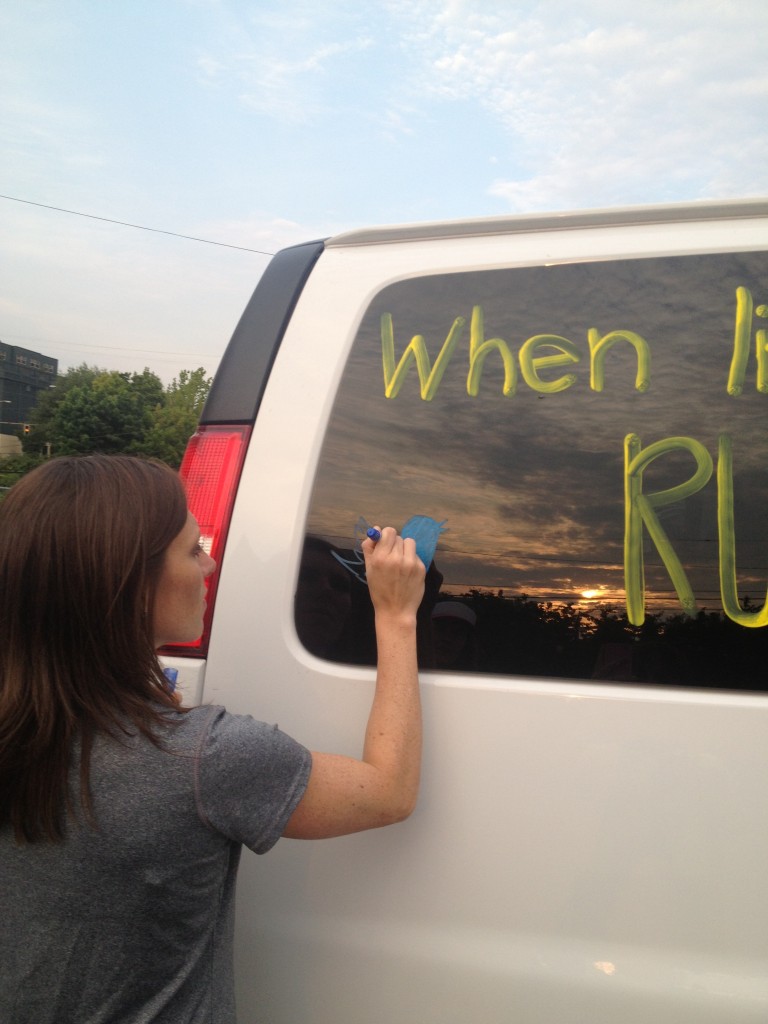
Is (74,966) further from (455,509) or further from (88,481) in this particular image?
(455,509)

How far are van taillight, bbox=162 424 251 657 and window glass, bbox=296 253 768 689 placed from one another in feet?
0.57

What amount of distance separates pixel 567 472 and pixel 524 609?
0.25 metres

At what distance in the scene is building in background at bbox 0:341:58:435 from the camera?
2869 inches

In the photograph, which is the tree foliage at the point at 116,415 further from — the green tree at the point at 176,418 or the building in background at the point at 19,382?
the building in background at the point at 19,382

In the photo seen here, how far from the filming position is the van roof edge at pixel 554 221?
1.32 meters

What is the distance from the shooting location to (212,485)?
4.57ft

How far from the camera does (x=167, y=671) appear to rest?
134 cm

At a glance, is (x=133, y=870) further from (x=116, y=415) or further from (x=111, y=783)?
(x=116, y=415)

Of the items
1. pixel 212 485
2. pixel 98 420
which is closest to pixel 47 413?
pixel 98 420

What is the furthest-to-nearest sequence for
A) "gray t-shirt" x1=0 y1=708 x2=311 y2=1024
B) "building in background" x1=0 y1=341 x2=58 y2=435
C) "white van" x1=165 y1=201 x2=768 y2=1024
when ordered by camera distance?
"building in background" x1=0 y1=341 x2=58 y2=435 → "white van" x1=165 y1=201 x2=768 y2=1024 → "gray t-shirt" x1=0 y1=708 x2=311 y2=1024

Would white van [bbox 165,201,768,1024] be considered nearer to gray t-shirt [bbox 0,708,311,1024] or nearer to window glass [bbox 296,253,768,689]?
window glass [bbox 296,253,768,689]

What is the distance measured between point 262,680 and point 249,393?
559mm

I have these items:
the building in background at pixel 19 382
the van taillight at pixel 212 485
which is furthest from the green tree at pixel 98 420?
the van taillight at pixel 212 485

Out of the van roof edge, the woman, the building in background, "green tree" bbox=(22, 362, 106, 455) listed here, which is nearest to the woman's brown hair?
the woman
